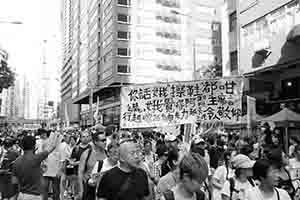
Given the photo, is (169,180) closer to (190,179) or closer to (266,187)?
(266,187)

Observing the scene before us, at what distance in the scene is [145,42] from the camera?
169 ft

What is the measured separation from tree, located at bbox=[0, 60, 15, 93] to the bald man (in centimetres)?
3593

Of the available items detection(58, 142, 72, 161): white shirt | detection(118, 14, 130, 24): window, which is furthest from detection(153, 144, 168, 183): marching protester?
detection(118, 14, 130, 24): window

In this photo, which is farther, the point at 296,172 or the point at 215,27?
the point at 215,27

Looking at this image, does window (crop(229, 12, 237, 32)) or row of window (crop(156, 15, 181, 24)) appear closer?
window (crop(229, 12, 237, 32))

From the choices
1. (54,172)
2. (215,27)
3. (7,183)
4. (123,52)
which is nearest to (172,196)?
(7,183)

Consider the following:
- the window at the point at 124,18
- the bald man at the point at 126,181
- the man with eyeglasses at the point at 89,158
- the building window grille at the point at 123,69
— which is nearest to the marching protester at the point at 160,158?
the man with eyeglasses at the point at 89,158

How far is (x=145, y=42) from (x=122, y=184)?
4884 centimetres

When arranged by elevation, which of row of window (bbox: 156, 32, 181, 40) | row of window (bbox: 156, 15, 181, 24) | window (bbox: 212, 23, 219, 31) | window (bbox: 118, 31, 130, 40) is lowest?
window (bbox: 118, 31, 130, 40)

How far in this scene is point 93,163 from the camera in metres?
5.86

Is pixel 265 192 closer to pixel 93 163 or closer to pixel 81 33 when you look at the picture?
pixel 93 163

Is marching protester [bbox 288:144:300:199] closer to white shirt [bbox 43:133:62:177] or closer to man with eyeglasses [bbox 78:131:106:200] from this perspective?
man with eyeglasses [bbox 78:131:106:200]

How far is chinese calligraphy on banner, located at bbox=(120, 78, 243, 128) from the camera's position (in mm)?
7426

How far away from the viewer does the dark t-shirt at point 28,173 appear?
571cm
